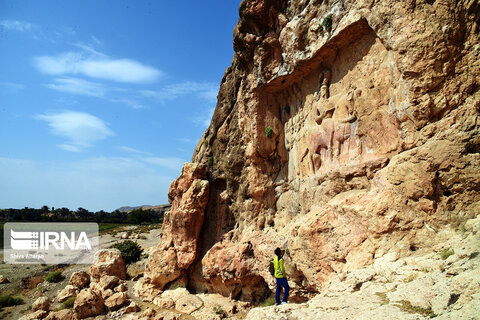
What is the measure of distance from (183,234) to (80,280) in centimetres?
908

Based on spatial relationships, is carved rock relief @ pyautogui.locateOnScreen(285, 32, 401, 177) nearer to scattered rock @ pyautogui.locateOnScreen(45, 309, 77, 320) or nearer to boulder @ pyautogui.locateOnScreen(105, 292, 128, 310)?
boulder @ pyautogui.locateOnScreen(105, 292, 128, 310)

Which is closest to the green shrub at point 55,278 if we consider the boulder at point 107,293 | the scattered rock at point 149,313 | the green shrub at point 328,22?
the boulder at point 107,293

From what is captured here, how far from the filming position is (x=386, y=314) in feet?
18.9

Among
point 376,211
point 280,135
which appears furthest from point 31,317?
point 376,211

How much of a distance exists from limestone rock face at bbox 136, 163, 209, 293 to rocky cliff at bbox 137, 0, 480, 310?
0.08 m

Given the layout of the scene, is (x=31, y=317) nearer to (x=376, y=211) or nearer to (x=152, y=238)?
(x=376, y=211)

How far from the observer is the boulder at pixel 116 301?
1778cm

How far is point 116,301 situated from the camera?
17938mm

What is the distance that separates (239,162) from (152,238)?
87.3 feet

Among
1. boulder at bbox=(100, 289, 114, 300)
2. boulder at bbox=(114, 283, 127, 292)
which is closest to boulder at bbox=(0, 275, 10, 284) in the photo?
boulder at bbox=(100, 289, 114, 300)

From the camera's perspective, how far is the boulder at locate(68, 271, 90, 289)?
21820 mm

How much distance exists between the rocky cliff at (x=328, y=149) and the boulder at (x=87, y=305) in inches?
101

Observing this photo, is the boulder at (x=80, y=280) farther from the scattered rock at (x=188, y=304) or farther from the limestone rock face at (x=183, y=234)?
the scattered rock at (x=188, y=304)

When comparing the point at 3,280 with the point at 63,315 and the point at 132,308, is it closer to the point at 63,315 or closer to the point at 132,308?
the point at 63,315
